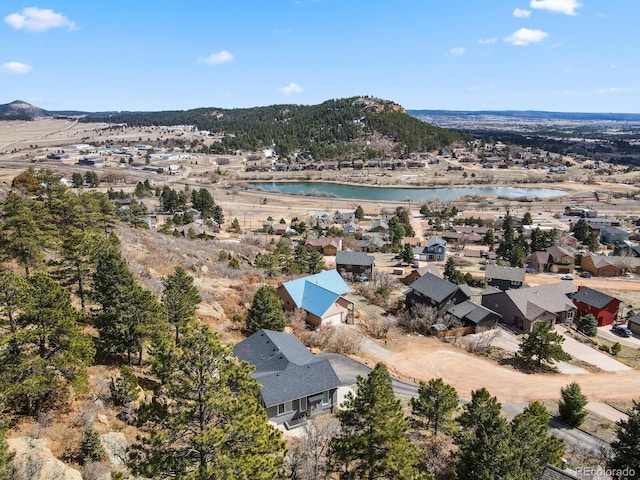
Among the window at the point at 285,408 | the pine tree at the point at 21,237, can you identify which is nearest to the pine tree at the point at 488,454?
the window at the point at 285,408

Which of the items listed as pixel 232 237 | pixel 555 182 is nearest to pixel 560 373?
pixel 232 237

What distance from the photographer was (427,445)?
18922 mm

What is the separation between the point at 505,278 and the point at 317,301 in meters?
23.5

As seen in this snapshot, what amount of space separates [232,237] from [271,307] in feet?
158

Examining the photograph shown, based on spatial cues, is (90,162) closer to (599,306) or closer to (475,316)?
(475,316)

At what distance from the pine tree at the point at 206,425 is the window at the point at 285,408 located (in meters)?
10.2

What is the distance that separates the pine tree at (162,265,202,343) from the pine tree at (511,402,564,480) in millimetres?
14891

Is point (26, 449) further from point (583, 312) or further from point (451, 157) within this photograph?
point (451, 157)

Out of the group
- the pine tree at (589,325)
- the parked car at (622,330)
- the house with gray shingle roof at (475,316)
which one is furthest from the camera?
the parked car at (622,330)

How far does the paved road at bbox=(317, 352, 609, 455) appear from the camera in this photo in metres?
21.5

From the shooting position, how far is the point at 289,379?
21.4m

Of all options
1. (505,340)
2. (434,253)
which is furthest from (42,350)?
(434,253)

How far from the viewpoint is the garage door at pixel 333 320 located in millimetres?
34516

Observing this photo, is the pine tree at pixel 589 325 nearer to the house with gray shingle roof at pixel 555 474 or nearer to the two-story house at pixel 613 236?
the house with gray shingle roof at pixel 555 474
